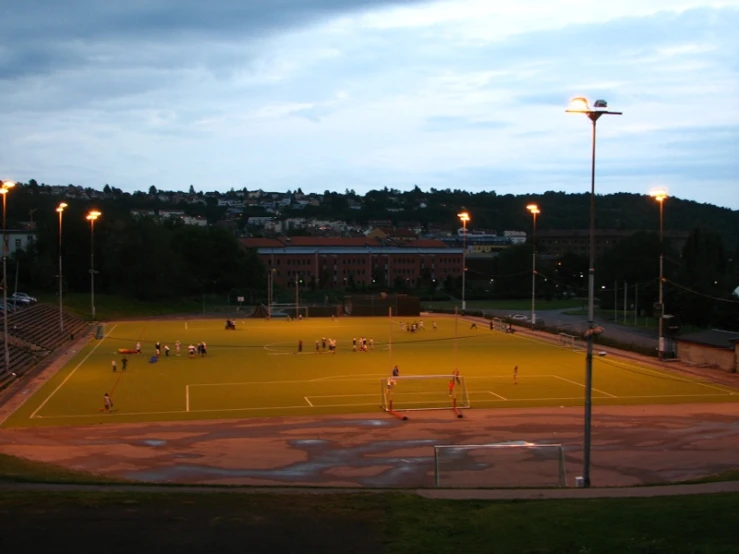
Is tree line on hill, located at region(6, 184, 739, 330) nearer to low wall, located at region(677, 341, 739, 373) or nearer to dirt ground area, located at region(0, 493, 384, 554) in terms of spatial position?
low wall, located at region(677, 341, 739, 373)

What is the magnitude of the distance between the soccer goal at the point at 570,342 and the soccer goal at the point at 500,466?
124 feet

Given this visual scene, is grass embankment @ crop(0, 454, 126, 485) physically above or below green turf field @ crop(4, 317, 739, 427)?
above

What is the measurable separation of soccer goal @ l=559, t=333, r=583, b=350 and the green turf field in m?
1.05

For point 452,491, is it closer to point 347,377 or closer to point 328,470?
point 328,470

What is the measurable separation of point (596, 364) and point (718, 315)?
32161mm

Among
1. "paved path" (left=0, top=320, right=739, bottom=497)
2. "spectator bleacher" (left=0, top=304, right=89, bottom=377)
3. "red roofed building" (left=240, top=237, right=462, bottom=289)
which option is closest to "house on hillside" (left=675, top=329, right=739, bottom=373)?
"paved path" (left=0, top=320, right=739, bottom=497)

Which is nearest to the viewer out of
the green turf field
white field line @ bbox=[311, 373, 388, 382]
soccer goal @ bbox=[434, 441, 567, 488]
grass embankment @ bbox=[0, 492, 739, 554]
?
grass embankment @ bbox=[0, 492, 739, 554]

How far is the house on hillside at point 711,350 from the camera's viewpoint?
48094mm

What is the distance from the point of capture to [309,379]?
45.5 meters

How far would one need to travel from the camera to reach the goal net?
3653 cm

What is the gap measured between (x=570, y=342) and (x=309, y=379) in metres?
26.5

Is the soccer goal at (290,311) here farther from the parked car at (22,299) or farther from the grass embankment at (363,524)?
the grass embankment at (363,524)

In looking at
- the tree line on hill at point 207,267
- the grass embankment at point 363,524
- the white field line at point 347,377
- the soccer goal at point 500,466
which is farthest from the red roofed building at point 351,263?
the grass embankment at point 363,524

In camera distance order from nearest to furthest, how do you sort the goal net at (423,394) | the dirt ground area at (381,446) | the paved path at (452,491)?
the paved path at (452,491)
the dirt ground area at (381,446)
the goal net at (423,394)
